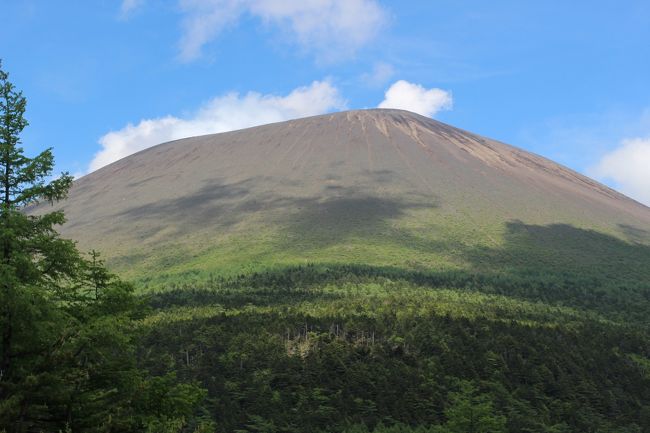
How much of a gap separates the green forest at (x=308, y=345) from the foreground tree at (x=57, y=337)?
4 cm

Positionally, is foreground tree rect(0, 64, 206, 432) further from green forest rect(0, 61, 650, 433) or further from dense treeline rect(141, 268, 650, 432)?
dense treeline rect(141, 268, 650, 432)

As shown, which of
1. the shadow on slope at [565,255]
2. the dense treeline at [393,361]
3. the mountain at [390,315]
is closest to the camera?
the dense treeline at [393,361]

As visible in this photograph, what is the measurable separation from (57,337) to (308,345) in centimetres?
8122

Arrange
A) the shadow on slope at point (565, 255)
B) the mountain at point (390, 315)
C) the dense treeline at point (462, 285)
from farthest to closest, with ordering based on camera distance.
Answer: the shadow on slope at point (565, 255) < the dense treeline at point (462, 285) < the mountain at point (390, 315)

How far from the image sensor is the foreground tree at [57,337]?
1157cm

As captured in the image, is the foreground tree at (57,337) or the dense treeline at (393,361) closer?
the foreground tree at (57,337)

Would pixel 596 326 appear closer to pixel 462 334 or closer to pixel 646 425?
pixel 462 334

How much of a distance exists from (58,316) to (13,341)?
0.93 m

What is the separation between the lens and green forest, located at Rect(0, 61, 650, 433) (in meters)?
12.2

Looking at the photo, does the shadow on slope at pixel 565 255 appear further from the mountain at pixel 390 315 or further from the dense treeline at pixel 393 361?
the dense treeline at pixel 393 361

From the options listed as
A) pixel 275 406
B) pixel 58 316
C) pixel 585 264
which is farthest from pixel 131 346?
pixel 585 264

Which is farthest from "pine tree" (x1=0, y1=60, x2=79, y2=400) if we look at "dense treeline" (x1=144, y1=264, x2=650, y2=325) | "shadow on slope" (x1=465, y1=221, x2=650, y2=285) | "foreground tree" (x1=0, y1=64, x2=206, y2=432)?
"shadow on slope" (x1=465, y1=221, x2=650, y2=285)

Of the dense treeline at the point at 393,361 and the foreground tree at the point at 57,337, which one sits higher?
the foreground tree at the point at 57,337

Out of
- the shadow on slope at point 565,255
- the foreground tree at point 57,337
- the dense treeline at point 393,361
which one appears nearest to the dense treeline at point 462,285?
the shadow on slope at point 565,255
